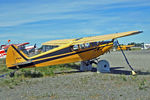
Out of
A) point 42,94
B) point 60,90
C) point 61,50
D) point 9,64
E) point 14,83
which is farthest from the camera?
point 61,50

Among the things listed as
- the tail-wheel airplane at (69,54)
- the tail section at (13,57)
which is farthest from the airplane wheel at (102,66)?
the tail section at (13,57)

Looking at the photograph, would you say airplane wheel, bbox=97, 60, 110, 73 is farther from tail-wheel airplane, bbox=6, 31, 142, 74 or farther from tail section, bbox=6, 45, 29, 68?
tail section, bbox=6, 45, 29, 68

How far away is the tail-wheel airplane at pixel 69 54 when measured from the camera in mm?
12586

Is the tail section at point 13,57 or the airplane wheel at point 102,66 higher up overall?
the tail section at point 13,57

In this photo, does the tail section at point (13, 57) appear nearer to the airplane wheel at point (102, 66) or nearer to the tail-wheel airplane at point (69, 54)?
the tail-wheel airplane at point (69, 54)

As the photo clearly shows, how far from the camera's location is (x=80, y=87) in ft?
28.2

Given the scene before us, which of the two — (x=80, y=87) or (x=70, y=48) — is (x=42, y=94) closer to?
(x=80, y=87)

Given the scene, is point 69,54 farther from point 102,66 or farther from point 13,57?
point 13,57

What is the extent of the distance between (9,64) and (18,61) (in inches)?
19.9

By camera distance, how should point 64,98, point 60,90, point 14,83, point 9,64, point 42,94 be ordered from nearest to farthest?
1. point 64,98
2. point 42,94
3. point 60,90
4. point 14,83
5. point 9,64

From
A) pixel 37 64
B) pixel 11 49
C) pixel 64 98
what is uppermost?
pixel 11 49

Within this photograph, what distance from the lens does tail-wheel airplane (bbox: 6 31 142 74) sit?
496 inches

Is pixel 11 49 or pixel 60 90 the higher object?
pixel 11 49

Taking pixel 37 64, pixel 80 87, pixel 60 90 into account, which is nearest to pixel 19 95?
pixel 60 90
